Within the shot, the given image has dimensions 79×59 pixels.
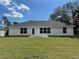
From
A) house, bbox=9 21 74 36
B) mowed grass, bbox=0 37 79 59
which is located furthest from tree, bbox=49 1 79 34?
mowed grass, bbox=0 37 79 59

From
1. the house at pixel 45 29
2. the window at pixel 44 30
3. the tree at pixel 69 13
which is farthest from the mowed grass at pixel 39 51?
the tree at pixel 69 13

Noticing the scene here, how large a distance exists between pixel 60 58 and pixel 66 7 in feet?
135

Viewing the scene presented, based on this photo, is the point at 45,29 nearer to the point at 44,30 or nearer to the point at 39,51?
the point at 44,30

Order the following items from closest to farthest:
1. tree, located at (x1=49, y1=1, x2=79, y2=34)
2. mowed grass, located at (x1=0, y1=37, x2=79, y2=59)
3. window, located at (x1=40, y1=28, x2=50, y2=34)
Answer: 1. mowed grass, located at (x1=0, y1=37, x2=79, y2=59)
2. window, located at (x1=40, y1=28, x2=50, y2=34)
3. tree, located at (x1=49, y1=1, x2=79, y2=34)

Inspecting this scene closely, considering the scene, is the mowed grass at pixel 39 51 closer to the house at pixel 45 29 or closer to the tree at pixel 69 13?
the house at pixel 45 29

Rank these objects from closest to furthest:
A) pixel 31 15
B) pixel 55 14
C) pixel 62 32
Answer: pixel 62 32 < pixel 55 14 < pixel 31 15

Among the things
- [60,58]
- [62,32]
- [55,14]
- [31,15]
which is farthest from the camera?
[31,15]

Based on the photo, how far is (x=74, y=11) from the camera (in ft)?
153

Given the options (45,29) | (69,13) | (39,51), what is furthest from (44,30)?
(39,51)

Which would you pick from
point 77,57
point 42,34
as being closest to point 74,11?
point 42,34

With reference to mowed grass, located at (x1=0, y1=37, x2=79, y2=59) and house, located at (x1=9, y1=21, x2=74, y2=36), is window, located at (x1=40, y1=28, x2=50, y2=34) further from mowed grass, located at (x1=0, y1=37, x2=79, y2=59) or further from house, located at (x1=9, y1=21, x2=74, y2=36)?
mowed grass, located at (x1=0, y1=37, x2=79, y2=59)

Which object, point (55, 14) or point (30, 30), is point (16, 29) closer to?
point (30, 30)

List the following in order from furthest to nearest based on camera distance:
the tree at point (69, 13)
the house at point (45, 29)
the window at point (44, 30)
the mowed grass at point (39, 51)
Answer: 1. the tree at point (69, 13)
2. the window at point (44, 30)
3. the house at point (45, 29)
4. the mowed grass at point (39, 51)

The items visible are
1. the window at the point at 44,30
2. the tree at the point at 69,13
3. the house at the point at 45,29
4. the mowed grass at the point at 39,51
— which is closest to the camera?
the mowed grass at the point at 39,51
